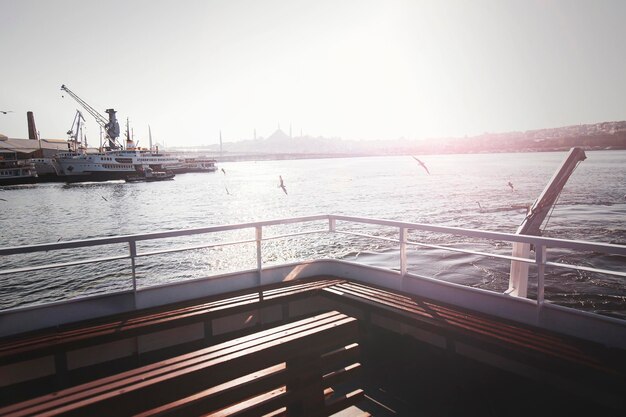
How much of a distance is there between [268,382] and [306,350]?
0.25 metres

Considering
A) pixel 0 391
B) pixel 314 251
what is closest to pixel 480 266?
pixel 314 251

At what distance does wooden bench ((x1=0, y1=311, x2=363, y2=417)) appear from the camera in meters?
1.64

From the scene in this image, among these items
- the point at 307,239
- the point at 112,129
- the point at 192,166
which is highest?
the point at 112,129

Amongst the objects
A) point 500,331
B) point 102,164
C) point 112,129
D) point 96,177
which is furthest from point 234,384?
point 112,129

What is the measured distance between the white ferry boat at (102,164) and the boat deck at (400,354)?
363 feet

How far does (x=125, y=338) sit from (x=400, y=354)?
10.2ft

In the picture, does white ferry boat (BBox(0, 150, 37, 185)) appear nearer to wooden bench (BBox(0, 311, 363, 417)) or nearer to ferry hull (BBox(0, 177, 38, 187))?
ferry hull (BBox(0, 177, 38, 187))

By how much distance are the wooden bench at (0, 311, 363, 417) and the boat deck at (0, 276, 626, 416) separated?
1.18 metres

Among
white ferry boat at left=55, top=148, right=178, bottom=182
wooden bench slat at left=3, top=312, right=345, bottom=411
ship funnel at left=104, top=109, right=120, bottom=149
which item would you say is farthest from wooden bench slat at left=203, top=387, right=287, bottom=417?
ship funnel at left=104, top=109, right=120, bottom=149

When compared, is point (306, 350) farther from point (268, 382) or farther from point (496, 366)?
point (496, 366)

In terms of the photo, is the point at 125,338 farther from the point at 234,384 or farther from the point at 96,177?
the point at 96,177

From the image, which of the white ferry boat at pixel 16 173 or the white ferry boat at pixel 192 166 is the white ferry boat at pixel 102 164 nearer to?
the white ferry boat at pixel 16 173

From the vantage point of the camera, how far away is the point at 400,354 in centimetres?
461

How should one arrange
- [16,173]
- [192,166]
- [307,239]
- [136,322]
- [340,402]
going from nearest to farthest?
[340,402] → [136,322] → [307,239] → [16,173] → [192,166]
